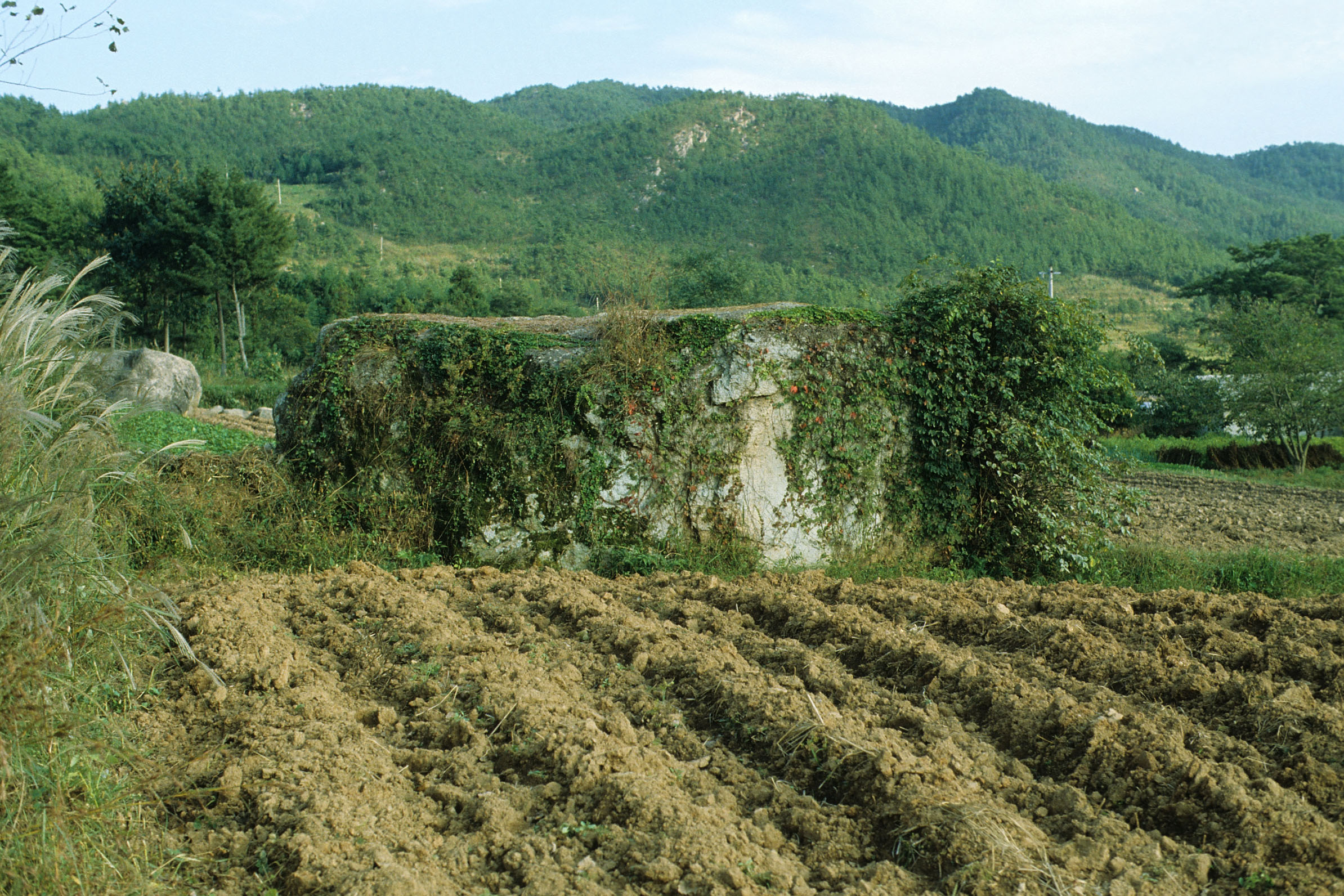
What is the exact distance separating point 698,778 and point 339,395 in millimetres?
5453

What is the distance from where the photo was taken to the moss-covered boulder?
7.57 meters

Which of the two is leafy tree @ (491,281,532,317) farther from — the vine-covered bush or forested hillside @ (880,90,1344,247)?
forested hillside @ (880,90,1344,247)

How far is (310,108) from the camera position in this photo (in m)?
80.6

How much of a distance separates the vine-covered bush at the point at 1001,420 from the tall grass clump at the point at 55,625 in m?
6.73

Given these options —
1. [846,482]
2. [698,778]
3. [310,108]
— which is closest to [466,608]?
[698,778]

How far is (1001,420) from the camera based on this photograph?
8445 millimetres

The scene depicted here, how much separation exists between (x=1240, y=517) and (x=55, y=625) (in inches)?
553

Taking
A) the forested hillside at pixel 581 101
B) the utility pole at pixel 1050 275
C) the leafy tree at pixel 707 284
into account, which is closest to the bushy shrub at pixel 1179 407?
the utility pole at pixel 1050 275

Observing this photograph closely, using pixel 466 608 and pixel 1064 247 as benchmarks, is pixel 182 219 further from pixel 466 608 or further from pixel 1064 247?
pixel 1064 247

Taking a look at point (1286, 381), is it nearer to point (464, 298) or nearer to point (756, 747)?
point (756, 747)

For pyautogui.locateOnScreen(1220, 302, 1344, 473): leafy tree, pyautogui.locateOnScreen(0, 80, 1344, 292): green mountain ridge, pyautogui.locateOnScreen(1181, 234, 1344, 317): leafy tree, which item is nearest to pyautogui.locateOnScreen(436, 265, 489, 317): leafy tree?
pyautogui.locateOnScreen(0, 80, 1344, 292): green mountain ridge

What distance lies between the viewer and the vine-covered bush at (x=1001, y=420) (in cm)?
832

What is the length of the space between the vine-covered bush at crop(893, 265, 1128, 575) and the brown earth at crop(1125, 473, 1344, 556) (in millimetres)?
1108

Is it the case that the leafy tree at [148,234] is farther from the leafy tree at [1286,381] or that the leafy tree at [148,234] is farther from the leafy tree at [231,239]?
the leafy tree at [1286,381]
